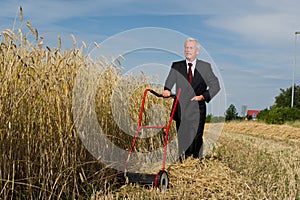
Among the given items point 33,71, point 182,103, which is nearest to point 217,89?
point 182,103

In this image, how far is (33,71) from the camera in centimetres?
384

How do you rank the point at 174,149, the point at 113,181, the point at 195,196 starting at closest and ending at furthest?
the point at 195,196 → the point at 113,181 → the point at 174,149

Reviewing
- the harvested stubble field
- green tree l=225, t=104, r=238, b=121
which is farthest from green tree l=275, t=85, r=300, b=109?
the harvested stubble field

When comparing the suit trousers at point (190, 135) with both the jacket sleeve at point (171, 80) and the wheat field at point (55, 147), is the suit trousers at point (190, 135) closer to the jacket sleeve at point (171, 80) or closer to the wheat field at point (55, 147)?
the jacket sleeve at point (171, 80)

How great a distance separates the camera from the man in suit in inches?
220

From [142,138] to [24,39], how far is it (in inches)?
112

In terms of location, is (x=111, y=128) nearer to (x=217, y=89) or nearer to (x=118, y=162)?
(x=118, y=162)

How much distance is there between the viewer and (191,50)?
5480mm

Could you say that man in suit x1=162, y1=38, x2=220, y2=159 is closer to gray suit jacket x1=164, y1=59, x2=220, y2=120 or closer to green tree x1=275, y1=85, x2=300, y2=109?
gray suit jacket x1=164, y1=59, x2=220, y2=120

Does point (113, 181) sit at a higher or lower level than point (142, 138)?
lower

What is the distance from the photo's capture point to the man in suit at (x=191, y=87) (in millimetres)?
5594

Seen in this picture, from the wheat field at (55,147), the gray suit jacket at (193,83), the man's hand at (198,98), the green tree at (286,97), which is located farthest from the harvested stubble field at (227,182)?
the green tree at (286,97)

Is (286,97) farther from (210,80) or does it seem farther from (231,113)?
(210,80)

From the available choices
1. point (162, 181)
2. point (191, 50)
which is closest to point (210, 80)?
point (191, 50)
